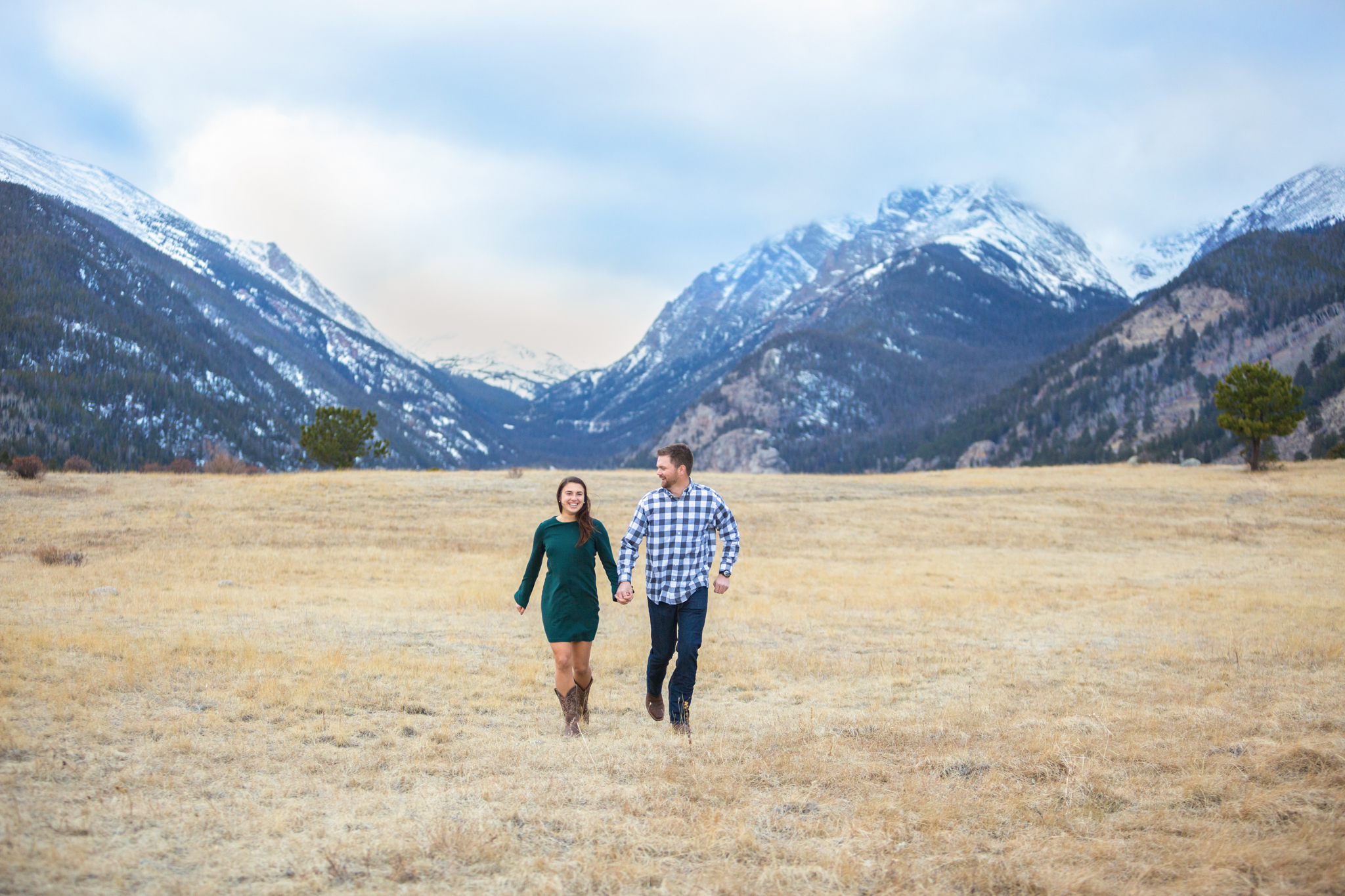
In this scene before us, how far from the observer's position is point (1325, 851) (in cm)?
509

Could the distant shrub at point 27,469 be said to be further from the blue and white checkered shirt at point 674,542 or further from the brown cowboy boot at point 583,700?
the blue and white checkered shirt at point 674,542

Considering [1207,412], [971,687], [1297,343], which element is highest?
[1297,343]

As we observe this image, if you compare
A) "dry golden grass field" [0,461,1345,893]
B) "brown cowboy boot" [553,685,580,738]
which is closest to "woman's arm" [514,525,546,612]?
"brown cowboy boot" [553,685,580,738]

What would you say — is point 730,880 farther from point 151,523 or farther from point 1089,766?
point 151,523

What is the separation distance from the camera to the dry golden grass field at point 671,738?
5129 mm

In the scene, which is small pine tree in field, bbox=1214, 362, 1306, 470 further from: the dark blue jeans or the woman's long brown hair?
the woman's long brown hair

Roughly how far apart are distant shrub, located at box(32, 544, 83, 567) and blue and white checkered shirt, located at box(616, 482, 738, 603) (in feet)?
66.9

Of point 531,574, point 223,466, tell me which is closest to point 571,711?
point 531,574

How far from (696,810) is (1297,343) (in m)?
244

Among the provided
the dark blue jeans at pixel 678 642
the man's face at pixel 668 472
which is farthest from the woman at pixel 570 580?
the man's face at pixel 668 472

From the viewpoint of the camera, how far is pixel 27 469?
122ft

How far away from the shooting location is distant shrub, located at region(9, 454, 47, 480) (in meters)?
37.2

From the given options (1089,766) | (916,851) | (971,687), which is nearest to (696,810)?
(916,851)

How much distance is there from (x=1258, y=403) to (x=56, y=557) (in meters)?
66.7
